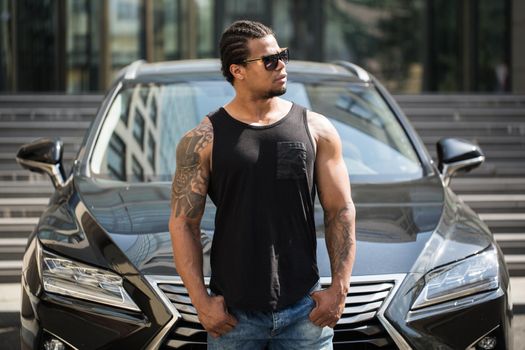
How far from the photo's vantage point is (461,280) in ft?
13.7

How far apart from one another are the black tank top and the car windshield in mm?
2076

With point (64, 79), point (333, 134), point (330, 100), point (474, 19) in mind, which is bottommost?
point (64, 79)

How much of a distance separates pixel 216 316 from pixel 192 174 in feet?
1.42

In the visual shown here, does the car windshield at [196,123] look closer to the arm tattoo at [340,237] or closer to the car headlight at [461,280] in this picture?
the car headlight at [461,280]

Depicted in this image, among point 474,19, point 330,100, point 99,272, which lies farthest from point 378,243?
point 474,19

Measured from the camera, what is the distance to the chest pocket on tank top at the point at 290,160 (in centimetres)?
→ 306

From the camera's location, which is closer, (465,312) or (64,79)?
(465,312)

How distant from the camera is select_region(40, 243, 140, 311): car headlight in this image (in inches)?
158

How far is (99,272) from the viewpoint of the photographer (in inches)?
162

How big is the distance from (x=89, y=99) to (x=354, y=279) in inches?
350

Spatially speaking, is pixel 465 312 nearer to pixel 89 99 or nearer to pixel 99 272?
pixel 99 272

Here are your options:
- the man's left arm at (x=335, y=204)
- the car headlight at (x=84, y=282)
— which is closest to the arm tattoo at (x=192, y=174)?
the man's left arm at (x=335, y=204)

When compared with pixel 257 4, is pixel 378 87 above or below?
above

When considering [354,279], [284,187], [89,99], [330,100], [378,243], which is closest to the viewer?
[284,187]
